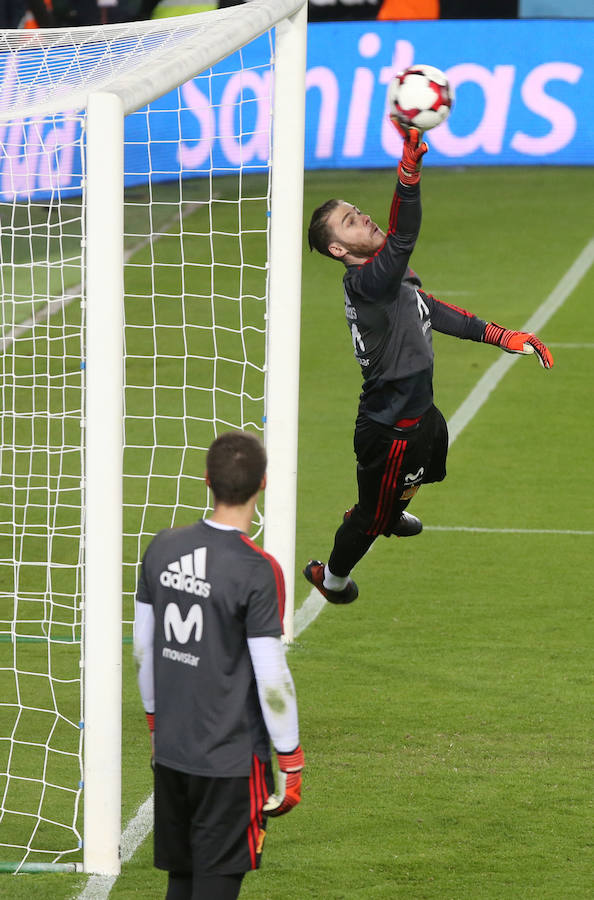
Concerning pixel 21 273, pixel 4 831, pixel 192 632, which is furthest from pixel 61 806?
pixel 21 273

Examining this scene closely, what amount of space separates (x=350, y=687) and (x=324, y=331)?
328 inches

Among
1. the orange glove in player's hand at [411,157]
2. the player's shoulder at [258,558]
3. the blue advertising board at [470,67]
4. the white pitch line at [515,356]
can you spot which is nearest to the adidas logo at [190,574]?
the player's shoulder at [258,558]

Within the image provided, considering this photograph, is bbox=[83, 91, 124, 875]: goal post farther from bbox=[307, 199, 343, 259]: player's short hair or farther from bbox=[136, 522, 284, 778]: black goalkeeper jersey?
bbox=[136, 522, 284, 778]: black goalkeeper jersey

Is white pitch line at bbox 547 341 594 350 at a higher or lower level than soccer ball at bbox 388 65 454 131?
lower

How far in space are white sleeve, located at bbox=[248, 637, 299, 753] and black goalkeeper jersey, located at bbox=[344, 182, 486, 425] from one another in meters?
1.99

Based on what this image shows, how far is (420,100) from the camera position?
17.0 ft

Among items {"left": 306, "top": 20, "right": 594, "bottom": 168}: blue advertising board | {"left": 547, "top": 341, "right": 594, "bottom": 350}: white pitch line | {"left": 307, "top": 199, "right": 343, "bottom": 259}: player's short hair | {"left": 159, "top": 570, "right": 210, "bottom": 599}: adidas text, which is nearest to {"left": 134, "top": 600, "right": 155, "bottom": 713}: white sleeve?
{"left": 159, "top": 570, "right": 210, "bottom": 599}: adidas text

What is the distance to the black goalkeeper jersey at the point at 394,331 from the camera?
5.57 m

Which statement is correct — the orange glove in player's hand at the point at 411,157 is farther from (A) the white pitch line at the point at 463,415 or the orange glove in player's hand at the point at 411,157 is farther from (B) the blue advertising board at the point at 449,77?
(B) the blue advertising board at the point at 449,77

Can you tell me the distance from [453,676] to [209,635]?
331 cm

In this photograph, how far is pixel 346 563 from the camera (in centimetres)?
665

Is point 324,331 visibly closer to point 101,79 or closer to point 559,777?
point 101,79

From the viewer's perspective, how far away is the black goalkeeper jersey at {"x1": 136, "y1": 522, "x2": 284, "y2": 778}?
3.77 m

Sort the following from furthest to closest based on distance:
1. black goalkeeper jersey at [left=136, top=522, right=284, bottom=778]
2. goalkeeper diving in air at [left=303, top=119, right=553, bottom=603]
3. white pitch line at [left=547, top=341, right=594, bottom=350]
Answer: white pitch line at [left=547, top=341, right=594, bottom=350], goalkeeper diving in air at [left=303, top=119, right=553, bottom=603], black goalkeeper jersey at [left=136, top=522, right=284, bottom=778]
